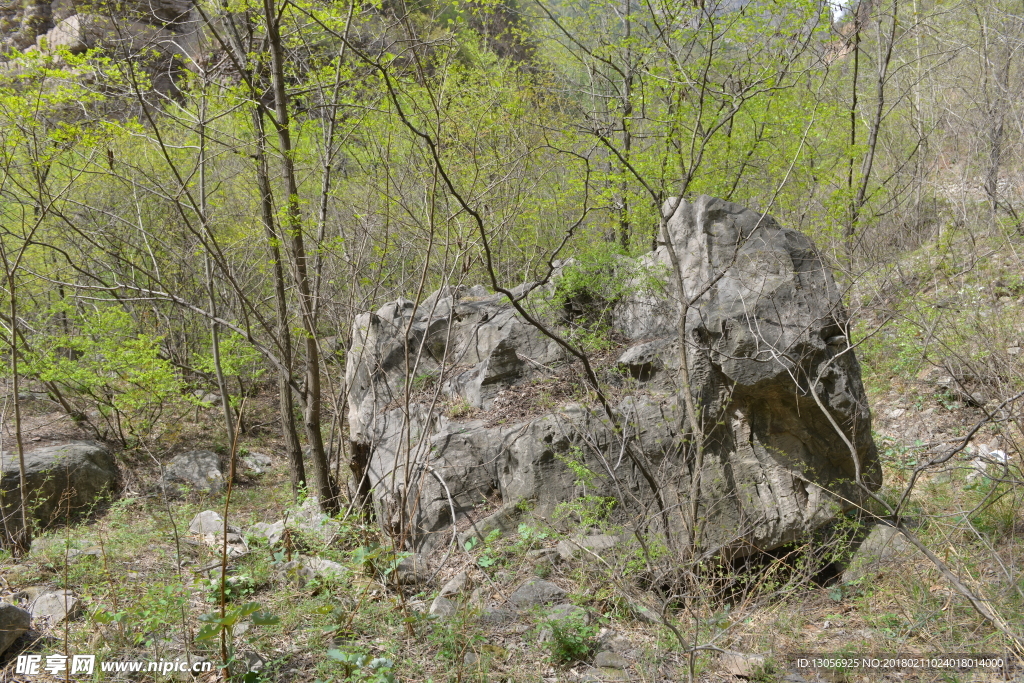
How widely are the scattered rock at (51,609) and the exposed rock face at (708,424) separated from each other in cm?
207

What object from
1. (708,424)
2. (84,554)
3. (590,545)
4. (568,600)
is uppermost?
(708,424)

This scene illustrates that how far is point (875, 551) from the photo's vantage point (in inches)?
193

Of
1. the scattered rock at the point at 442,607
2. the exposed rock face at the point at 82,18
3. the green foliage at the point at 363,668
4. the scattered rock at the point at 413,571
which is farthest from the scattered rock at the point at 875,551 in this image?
the exposed rock face at the point at 82,18

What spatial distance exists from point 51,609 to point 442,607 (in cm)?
252

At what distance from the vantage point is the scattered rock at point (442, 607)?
13.8ft

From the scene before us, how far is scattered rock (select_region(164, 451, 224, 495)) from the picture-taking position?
27.8 feet

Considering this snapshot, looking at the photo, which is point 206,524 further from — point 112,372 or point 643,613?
point 643,613

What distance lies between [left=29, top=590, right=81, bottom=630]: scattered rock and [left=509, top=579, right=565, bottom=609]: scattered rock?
2845 mm

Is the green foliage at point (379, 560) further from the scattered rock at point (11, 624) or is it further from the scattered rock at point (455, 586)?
the scattered rock at point (11, 624)

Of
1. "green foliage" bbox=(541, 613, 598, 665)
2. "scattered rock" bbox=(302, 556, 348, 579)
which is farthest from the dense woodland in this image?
"green foliage" bbox=(541, 613, 598, 665)

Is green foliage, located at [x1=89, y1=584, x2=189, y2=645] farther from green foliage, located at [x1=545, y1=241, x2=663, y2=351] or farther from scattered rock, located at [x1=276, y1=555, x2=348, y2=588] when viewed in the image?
green foliage, located at [x1=545, y1=241, x2=663, y2=351]

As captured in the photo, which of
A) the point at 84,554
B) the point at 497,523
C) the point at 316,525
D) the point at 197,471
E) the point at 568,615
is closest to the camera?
the point at 568,615

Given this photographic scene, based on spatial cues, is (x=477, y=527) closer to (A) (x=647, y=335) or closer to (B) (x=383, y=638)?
(B) (x=383, y=638)

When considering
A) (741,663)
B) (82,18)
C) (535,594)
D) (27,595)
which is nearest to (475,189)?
(535,594)
